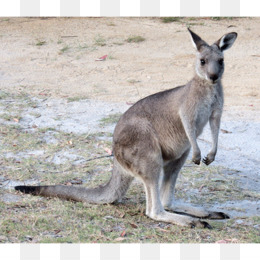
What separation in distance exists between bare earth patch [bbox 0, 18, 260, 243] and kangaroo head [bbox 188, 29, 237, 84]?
4.36ft

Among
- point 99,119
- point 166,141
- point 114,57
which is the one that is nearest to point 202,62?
point 166,141

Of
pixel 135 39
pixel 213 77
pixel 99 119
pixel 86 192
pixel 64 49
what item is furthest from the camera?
pixel 135 39

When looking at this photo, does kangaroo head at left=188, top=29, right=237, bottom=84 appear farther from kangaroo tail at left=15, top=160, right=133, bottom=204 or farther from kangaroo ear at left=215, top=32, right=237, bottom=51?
kangaroo tail at left=15, top=160, right=133, bottom=204

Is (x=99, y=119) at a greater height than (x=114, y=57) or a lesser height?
lesser

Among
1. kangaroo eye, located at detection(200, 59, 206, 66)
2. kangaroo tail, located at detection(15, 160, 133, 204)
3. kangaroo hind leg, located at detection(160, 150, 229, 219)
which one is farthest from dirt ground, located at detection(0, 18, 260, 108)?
kangaroo tail, located at detection(15, 160, 133, 204)

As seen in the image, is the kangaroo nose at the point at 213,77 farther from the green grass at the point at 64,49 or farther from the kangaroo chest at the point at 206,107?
the green grass at the point at 64,49

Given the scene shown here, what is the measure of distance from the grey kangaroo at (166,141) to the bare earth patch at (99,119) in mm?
129

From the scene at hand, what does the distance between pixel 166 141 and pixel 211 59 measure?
2.77ft

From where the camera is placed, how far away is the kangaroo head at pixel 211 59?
5055mm

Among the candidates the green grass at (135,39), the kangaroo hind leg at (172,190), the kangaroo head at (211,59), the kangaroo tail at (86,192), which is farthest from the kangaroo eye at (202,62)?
the green grass at (135,39)

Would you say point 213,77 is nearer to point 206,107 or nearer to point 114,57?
point 206,107

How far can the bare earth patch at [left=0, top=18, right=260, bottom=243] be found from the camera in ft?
16.1

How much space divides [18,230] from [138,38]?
7.66m

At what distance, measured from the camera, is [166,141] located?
5230mm
